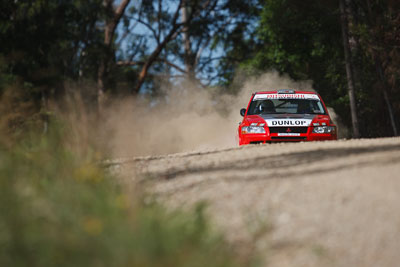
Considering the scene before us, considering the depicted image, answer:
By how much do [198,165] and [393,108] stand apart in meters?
19.7

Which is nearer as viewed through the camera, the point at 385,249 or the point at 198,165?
the point at 385,249

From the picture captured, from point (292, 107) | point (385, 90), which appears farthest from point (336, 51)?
point (292, 107)

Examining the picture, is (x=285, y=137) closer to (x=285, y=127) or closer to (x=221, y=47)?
(x=285, y=127)

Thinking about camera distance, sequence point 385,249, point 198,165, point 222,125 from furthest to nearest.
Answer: point 222,125 → point 198,165 → point 385,249

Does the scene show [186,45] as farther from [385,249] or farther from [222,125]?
[385,249]

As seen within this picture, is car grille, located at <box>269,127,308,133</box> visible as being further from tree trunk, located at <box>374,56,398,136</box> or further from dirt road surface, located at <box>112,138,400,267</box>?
tree trunk, located at <box>374,56,398,136</box>

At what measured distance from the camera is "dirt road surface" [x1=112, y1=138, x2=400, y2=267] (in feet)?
16.3

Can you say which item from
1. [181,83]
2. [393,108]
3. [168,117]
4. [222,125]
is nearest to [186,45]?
[181,83]

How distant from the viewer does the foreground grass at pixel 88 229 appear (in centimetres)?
392

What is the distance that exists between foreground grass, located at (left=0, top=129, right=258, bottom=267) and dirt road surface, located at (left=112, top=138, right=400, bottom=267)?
44 centimetres

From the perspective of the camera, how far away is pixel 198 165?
338 inches

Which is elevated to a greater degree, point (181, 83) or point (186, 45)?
point (186, 45)

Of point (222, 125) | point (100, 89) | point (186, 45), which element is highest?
point (186, 45)

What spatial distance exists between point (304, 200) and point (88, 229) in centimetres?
260
